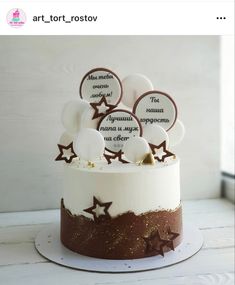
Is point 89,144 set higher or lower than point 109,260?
higher

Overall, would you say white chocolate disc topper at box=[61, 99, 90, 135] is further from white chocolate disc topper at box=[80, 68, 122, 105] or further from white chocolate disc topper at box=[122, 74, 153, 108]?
white chocolate disc topper at box=[122, 74, 153, 108]

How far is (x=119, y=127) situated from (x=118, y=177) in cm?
17

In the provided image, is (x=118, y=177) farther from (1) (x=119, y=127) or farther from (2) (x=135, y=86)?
(2) (x=135, y=86)

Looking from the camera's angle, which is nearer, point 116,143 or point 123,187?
point 123,187

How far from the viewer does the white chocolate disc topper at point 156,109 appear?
4.08 feet

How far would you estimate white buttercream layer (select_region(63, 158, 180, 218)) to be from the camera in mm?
1103

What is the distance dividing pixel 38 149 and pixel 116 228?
62cm

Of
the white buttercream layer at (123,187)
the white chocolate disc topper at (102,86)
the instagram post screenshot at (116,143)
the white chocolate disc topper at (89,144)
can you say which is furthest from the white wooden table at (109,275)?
the white chocolate disc topper at (102,86)

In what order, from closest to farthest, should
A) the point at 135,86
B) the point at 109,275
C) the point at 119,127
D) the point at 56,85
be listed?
the point at 109,275, the point at 119,127, the point at 135,86, the point at 56,85

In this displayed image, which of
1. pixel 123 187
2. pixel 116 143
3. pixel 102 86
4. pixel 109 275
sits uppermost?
pixel 102 86

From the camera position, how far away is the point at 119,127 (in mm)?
1197

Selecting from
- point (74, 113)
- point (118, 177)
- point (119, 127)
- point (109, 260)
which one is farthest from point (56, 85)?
point (109, 260)

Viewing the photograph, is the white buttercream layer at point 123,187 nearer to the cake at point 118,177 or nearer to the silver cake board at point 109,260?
the cake at point 118,177
